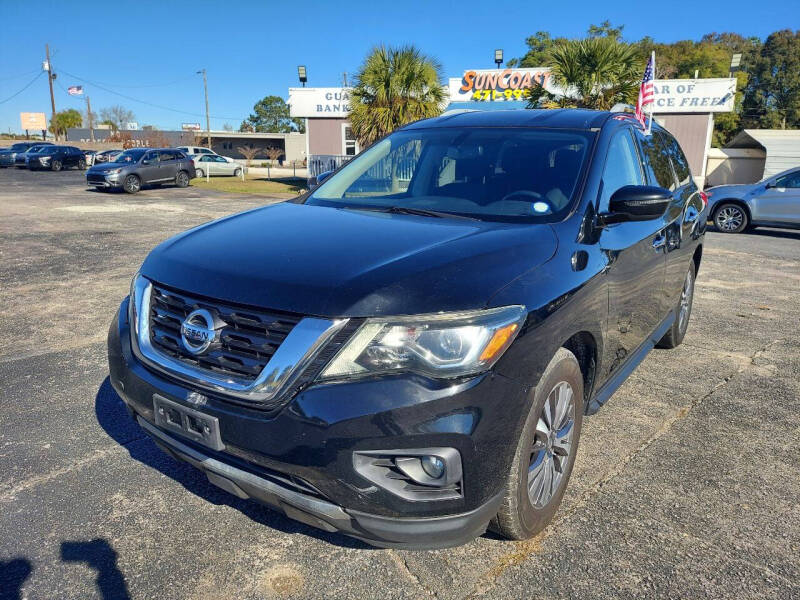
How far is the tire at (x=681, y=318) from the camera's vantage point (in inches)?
192

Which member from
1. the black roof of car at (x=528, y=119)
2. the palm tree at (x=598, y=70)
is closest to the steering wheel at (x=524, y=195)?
the black roof of car at (x=528, y=119)

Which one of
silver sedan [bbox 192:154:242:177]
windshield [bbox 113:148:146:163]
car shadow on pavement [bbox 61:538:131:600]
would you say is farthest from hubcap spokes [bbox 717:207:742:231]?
silver sedan [bbox 192:154:242:177]

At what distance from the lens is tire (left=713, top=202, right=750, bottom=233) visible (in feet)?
43.7

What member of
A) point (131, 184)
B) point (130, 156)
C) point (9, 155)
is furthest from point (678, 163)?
point (9, 155)

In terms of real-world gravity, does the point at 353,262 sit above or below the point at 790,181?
below

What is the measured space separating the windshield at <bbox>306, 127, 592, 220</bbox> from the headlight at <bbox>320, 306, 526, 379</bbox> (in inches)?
40.0

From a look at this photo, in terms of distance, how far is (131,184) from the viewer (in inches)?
812

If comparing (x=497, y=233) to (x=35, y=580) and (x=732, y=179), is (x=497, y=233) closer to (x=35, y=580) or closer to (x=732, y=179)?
(x=35, y=580)

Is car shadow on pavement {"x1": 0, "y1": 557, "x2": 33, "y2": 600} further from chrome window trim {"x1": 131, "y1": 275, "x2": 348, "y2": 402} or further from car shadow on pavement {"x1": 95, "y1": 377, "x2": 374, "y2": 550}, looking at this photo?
chrome window trim {"x1": 131, "y1": 275, "x2": 348, "y2": 402}

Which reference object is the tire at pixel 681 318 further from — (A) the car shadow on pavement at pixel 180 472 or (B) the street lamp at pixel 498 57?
(B) the street lamp at pixel 498 57

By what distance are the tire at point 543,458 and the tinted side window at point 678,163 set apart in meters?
2.84

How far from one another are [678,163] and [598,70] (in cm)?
1177

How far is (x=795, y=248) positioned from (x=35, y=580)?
43.1 ft

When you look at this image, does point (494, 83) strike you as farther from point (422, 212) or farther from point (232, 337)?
point (232, 337)
